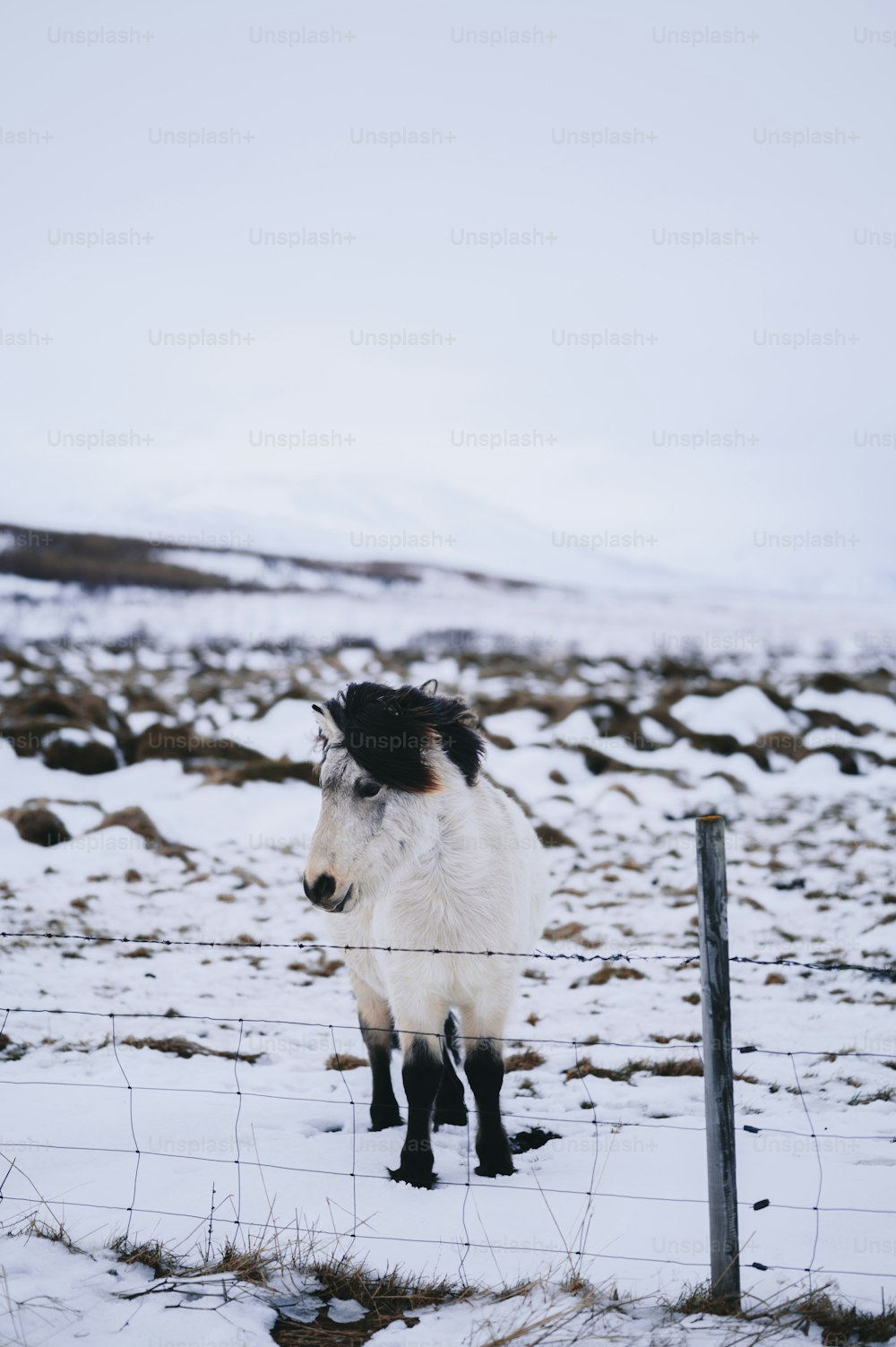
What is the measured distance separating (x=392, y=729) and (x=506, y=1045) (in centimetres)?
287

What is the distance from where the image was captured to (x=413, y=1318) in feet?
9.55

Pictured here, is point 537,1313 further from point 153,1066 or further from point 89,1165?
point 153,1066

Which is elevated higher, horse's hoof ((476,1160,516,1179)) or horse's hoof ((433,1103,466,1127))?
horse's hoof ((476,1160,516,1179))

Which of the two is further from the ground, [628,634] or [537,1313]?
[628,634]

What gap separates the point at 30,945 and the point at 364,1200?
4753 millimetres

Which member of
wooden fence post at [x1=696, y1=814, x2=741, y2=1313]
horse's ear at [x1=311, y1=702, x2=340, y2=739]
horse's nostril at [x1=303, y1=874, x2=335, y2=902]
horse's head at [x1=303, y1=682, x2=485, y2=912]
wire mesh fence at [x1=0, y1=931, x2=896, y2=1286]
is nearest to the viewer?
wooden fence post at [x1=696, y1=814, x2=741, y2=1313]

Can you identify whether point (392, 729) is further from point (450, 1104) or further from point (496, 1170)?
point (450, 1104)

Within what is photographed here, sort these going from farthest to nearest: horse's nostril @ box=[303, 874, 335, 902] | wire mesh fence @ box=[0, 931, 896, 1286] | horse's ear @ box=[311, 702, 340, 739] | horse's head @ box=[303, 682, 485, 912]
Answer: horse's ear @ box=[311, 702, 340, 739] < horse's head @ box=[303, 682, 485, 912] < horse's nostril @ box=[303, 874, 335, 902] < wire mesh fence @ box=[0, 931, 896, 1286]

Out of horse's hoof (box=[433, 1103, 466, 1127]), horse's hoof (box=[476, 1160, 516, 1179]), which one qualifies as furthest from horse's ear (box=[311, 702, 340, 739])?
horse's hoof (box=[433, 1103, 466, 1127])

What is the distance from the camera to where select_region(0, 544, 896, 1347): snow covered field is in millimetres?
3225

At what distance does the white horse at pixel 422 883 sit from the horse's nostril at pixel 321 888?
4 centimetres

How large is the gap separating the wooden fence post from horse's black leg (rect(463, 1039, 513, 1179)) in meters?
1.24

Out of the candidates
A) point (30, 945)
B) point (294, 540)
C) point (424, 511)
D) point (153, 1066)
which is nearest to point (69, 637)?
point (30, 945)

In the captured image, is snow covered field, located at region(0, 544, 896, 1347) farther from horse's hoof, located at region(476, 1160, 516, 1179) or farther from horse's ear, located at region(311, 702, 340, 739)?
horse's ear, located at region(311, 702, 340, 739)
